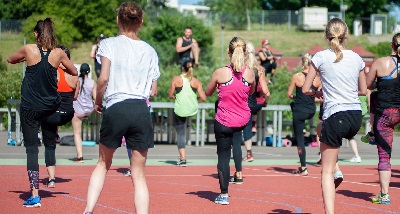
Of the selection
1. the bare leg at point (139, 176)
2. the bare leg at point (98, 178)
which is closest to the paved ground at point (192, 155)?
the bare leg at point (98, 178)

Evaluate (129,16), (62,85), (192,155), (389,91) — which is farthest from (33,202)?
(192,155)

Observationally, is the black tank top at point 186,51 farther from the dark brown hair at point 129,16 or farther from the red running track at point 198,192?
the dark brown hair at point 129,16

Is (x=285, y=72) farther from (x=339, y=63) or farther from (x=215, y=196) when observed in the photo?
(x=339, y=63)

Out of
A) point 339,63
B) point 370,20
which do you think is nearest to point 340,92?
point 339,63

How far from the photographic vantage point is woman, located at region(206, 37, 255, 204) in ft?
35.7

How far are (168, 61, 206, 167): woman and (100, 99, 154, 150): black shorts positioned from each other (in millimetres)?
7839

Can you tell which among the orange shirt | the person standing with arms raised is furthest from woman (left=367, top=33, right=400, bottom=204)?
the person standing with arms raised

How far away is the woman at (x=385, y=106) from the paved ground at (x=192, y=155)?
5.94 m

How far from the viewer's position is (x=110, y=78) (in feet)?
25.7

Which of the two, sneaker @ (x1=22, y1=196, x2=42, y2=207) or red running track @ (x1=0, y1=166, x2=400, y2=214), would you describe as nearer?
sneaker @ (x1=22, y1=196, x2=42, y2=207)

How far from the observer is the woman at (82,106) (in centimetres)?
1579

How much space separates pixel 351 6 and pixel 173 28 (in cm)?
3300

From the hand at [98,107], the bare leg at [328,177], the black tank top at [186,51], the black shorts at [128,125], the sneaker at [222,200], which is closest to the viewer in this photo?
the black shorts at [128,125]

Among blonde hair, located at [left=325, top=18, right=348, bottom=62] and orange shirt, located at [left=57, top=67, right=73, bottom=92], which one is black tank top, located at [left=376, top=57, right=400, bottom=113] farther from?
orange shirt, located at [left=57, top=67, right=73, bottom=92]
